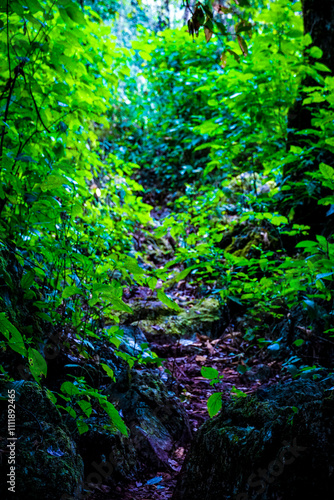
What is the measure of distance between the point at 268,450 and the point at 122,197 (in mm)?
3905

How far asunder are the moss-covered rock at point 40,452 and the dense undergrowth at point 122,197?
0.11 meters

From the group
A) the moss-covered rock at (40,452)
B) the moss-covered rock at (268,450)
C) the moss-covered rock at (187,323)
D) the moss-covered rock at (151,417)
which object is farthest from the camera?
the moss-covered rock at (187,323)

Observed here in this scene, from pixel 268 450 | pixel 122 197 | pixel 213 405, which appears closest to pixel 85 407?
pixel 213 405

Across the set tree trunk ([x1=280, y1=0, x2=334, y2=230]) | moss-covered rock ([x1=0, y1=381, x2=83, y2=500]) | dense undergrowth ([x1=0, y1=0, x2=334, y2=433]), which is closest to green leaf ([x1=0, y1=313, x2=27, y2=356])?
dense undergrowth ([x1=0, y1=0, x2=334, y2=433])

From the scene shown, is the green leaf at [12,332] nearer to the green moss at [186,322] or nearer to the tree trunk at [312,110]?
the green moss at [186,322]

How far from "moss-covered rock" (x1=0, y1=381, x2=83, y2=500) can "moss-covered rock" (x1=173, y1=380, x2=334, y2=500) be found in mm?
571

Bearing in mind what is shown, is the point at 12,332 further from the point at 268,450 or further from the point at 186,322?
the point at 186,322

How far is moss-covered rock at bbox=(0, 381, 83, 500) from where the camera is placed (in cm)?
136

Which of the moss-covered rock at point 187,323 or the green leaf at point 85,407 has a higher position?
the moss-covered rock at point 187,323

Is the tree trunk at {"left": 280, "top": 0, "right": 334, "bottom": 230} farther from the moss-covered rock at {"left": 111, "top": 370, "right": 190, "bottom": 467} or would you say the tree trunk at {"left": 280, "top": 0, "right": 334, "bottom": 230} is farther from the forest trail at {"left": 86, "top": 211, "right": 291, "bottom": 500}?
the moss-covered rock at {"left": 111, "top": 370, "right": 190, "bottom": 467}

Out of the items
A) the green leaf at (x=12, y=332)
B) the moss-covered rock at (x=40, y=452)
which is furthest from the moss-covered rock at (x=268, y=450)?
the green leaf at (x=12, y=332)

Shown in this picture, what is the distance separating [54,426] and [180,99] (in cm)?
927

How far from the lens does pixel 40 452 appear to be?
4.88 feet

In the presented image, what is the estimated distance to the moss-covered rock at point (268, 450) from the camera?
1203mm
